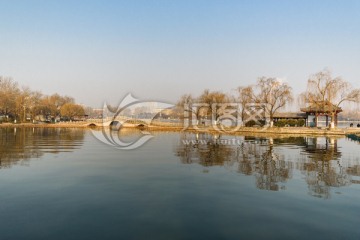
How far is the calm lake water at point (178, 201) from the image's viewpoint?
8977 mm

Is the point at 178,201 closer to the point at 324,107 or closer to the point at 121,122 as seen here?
the point at 324,107

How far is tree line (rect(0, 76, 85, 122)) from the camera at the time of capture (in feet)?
325

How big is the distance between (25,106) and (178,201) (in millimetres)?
106107

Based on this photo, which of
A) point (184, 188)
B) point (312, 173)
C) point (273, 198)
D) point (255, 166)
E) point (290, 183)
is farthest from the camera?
point (255, 166)

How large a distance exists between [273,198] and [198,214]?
160 inches

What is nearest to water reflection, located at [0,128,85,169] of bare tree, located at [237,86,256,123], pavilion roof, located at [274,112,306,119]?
bare tree, located at [237,86,256,123]

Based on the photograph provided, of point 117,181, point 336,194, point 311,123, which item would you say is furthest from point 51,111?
point 336,194

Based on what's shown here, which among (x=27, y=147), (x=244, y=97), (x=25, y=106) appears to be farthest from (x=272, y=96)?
(x=25, y=106)

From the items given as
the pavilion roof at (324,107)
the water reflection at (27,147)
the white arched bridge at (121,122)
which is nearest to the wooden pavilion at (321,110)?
the pavilion roof at (324,107)

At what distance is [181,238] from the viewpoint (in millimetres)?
8414

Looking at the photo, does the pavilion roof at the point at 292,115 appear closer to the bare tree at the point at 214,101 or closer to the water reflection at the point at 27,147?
the bare tree at the point at 214,101

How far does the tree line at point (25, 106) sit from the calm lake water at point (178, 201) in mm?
90406

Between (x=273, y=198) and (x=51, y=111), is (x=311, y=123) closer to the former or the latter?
(x=273, y=198)

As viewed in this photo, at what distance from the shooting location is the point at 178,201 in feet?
39.8
